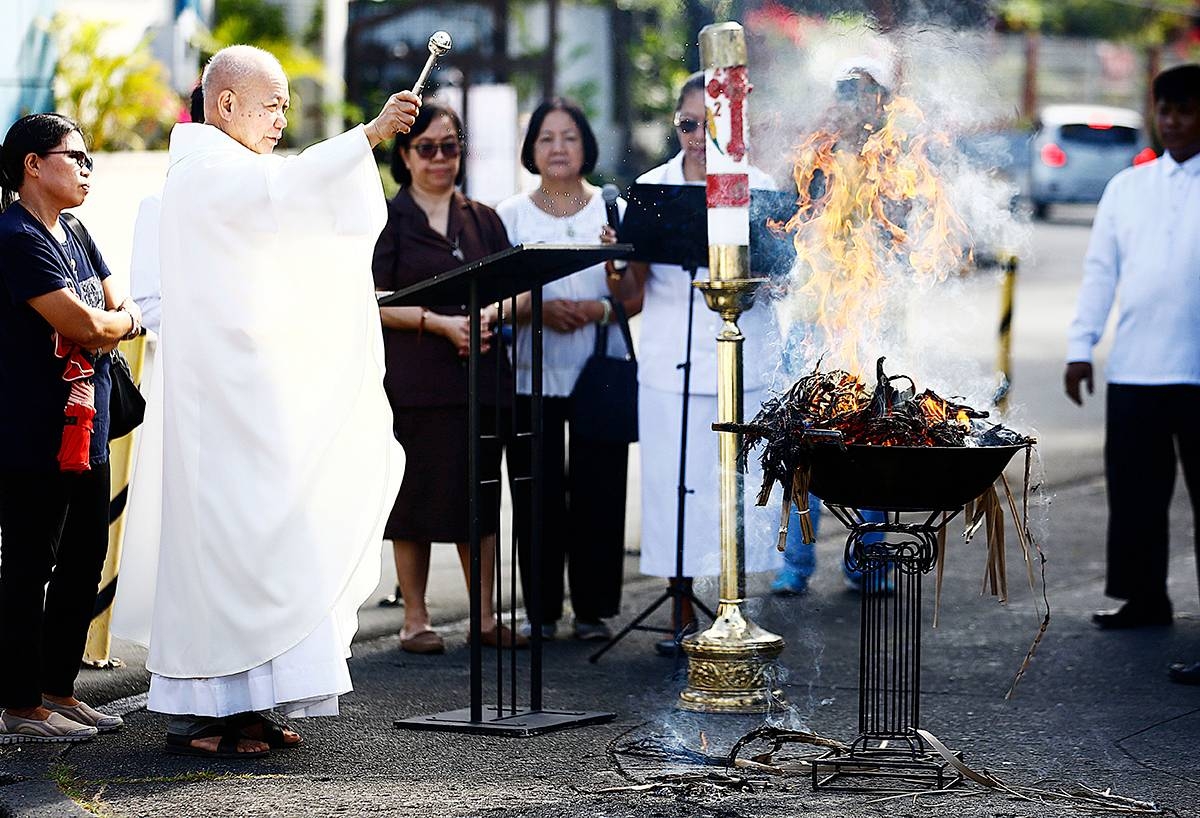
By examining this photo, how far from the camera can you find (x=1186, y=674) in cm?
683

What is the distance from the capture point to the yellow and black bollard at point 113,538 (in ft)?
23.2

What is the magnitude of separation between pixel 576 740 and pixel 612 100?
1632 centimetres

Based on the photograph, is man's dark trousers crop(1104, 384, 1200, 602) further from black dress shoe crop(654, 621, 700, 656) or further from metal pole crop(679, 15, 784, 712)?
metal pole crop(679, 15, 784, 712)

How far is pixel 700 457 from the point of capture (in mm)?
7465

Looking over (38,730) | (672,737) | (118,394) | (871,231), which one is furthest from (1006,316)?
(38,730)

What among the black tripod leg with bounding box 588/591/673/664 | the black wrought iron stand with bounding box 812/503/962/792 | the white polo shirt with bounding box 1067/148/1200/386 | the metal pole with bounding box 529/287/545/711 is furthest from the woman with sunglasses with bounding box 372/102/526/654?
the white polo shirt with bounding box 1067/148/1200/386

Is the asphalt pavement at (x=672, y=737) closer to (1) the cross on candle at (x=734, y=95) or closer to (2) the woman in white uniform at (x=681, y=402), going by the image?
(2) the woman in white uniform at (x=681, y=402)

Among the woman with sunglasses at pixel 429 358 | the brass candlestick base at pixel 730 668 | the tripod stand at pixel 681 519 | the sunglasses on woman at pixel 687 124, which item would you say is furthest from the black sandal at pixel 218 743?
the sunglasses on woman at pixel 687 124

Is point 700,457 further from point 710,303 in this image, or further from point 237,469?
point 237,469

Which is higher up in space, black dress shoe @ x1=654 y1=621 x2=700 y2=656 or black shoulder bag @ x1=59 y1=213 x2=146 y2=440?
black shoulder bag @ x1=59 y1=213 x2=146 y2=440

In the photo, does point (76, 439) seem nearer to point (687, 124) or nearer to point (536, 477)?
point (536, 477)

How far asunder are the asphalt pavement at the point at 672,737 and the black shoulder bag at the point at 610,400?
2.81ft

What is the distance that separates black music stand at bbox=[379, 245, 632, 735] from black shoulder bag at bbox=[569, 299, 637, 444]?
1323 millimetres

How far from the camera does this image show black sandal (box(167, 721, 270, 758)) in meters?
5.74
